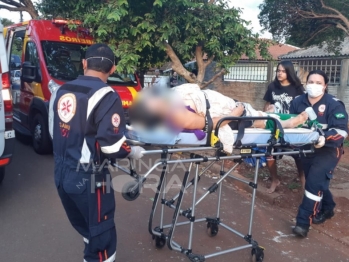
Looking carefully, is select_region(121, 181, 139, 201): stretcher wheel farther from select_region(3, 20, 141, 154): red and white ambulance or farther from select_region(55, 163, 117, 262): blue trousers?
select_region(3, 20, 141, 154): red and white ambulance

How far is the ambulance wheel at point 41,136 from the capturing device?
6688 millimetres

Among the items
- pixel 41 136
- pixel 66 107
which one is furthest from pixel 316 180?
pixel 41 136

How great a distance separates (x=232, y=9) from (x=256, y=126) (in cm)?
389

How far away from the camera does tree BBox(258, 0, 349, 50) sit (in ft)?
26.8

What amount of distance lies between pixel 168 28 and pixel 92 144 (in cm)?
442

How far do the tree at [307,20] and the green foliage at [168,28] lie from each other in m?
1.51

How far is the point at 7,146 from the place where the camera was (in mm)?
4488

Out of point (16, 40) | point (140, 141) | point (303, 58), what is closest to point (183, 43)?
point (16, 40)

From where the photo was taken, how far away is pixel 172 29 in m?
6.64

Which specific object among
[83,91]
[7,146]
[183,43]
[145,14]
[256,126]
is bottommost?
[7,146]

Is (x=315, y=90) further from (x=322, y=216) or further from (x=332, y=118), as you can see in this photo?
(x=322, y=216)

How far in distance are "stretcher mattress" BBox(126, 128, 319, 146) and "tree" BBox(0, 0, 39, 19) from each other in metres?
9.29

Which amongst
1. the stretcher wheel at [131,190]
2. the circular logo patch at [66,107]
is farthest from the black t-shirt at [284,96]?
the circular logo patch at [66,107]

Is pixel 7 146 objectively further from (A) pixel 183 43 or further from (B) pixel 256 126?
(A) pixel 183 43
